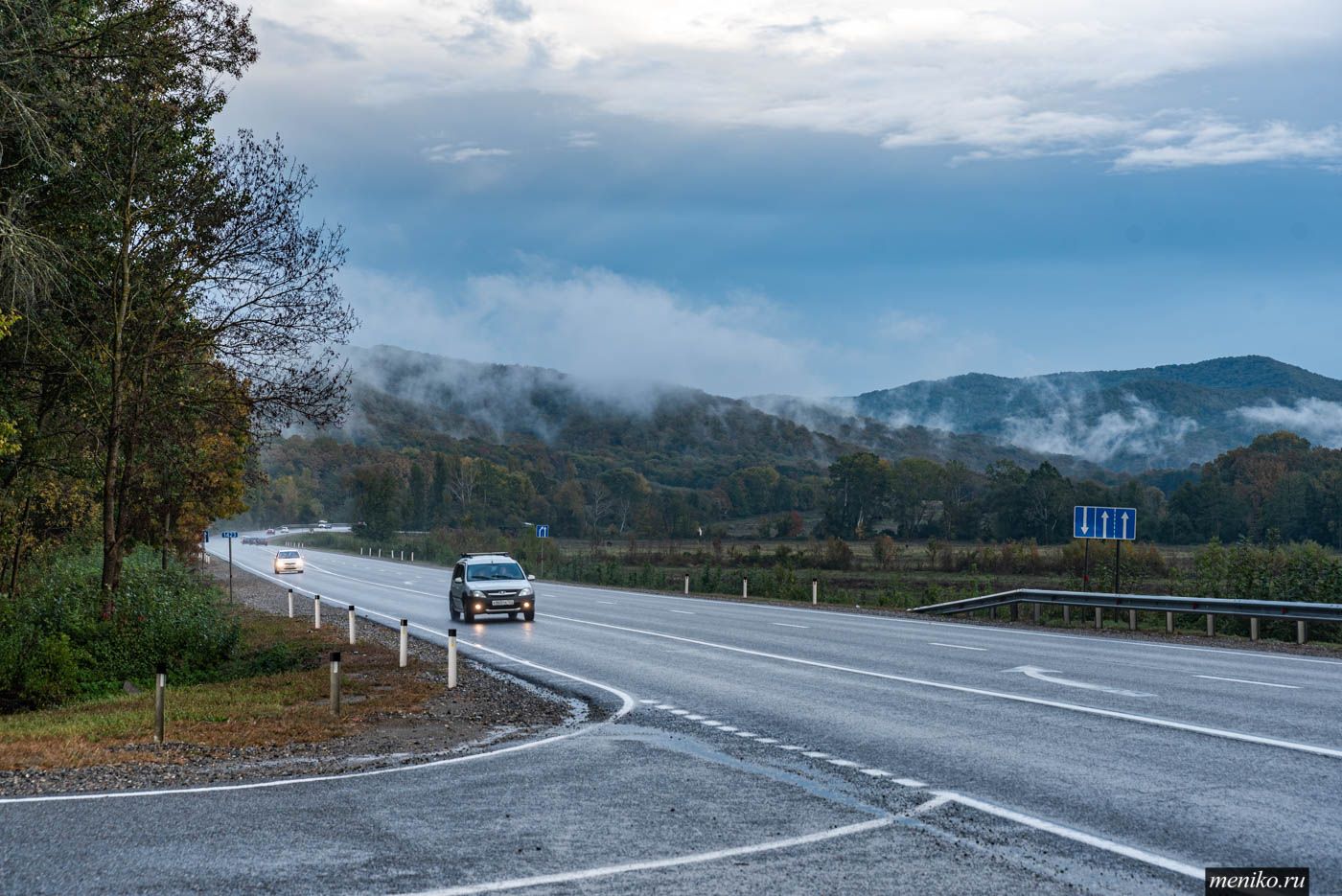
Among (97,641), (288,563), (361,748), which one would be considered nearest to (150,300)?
(97,641)

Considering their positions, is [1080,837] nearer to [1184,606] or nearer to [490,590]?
[1184,606]

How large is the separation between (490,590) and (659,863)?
2382 centimetres

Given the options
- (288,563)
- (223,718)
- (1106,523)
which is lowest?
(288,563)

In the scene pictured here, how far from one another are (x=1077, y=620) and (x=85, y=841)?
2772cm

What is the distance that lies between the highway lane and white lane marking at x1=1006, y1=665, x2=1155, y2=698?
0.30ft

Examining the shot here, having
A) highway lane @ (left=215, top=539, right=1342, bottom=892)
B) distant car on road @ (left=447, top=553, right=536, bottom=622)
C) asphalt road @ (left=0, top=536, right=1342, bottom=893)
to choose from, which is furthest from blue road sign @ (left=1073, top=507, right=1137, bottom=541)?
asphalt road @ (left=0, top=536, right=1342, bottom=893)

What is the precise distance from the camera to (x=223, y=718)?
45.8 ft

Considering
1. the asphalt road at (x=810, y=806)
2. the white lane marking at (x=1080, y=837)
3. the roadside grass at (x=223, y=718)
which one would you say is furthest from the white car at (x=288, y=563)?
the white lane marking at (x=1080, y=837)

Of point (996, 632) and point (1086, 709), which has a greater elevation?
point (1086, 709)

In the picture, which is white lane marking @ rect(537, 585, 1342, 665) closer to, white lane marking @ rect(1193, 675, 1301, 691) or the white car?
white lane marking @ rect(1193, 675, 1301, 691)

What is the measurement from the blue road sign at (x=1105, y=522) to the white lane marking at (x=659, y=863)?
24015 millimetres

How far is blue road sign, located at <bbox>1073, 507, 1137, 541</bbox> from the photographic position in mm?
29953

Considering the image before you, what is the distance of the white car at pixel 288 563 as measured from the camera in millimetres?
66812

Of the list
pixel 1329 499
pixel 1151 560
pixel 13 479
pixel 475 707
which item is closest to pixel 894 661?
pixel 475 707
